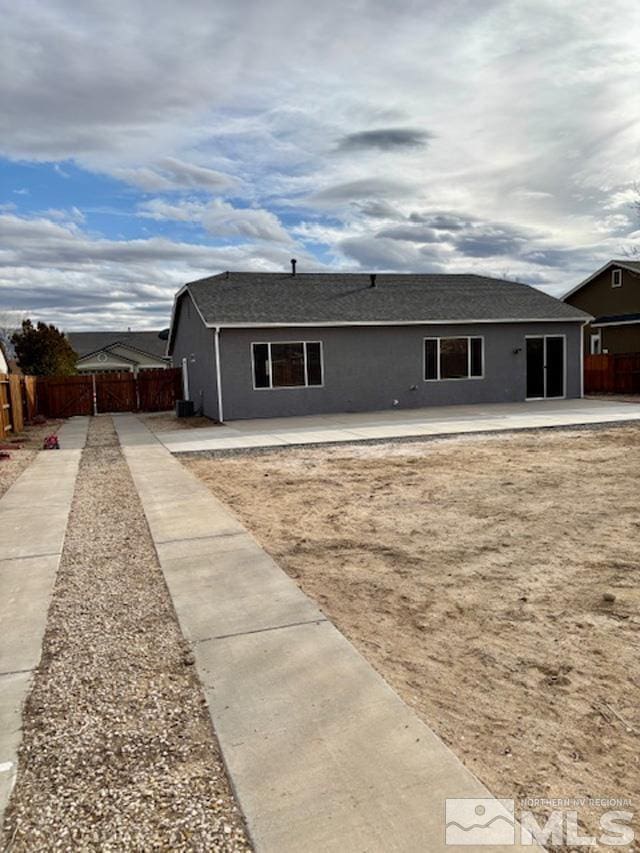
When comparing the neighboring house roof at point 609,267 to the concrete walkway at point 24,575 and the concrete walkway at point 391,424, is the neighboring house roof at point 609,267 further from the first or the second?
the concrete walkway at point 24,575

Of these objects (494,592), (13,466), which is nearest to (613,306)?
(13,466)

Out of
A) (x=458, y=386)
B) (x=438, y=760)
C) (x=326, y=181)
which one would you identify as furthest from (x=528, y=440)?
(x=326, y=181)

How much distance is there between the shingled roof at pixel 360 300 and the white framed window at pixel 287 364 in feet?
2.53

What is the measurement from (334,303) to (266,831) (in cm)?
1828

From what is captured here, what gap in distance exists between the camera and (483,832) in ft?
6.68

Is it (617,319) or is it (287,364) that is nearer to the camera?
(287,364)

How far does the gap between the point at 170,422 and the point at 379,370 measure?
6902 millimetres

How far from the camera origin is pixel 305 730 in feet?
8.78

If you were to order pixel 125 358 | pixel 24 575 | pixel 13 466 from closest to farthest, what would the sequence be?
pixel 24 575 < pixel 13 466 < pixel 125 358

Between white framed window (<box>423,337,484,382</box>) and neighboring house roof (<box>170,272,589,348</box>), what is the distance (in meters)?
0.81

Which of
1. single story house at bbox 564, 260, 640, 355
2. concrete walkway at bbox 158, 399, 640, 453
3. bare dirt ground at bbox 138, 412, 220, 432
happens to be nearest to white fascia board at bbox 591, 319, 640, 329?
single story house at bbox 564, 260, 640, 355

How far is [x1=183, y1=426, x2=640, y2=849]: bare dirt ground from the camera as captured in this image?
104 inches

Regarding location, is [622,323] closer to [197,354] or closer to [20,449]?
[197,354]

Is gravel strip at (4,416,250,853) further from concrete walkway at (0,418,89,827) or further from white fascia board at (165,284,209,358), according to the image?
white fascia board at (165,284,209,358)
